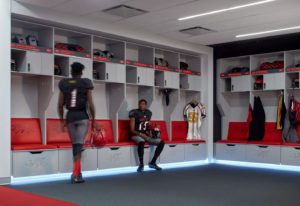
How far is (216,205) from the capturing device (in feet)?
12.9

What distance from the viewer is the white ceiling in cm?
541

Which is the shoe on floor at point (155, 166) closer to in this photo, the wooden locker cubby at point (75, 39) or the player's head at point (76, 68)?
the wooden locker cubby at point (75, 39)

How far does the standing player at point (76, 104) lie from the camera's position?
16.5ft

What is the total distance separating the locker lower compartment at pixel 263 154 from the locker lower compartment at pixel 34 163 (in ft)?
12.8

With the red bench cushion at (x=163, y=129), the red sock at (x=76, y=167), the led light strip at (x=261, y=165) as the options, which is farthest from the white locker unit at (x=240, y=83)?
the red sock at (x=76, y=167)

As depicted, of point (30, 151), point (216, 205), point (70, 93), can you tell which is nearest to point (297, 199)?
point (216, 205)

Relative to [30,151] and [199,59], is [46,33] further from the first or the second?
[199,59]

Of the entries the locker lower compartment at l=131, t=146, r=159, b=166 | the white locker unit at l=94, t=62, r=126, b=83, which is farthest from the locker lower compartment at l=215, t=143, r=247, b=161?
the white locker unit at l=94, t=62, r=126, b=83

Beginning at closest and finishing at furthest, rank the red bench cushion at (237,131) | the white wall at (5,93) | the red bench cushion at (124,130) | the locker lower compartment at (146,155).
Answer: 1. the white wall at (5,93)
2. the locker lower compartment at (146,155)
3. the red bench cushion at (124,130)
4. the red bench cushion at (237,131)

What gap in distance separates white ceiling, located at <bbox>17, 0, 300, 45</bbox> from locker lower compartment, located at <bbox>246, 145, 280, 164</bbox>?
2.18 meters

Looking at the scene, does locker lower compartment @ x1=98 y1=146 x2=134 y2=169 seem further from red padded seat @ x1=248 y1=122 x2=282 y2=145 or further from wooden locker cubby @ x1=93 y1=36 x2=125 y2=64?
red padded seat @ x1=248 y1=122 x2=282 y2=145

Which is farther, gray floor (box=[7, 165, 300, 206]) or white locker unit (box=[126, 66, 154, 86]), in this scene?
white locker unit (box=[126, 66, 154, 86])

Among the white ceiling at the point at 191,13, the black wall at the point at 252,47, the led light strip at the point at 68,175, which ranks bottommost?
the led light strip at the point at 68,175

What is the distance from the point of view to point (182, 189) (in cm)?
484
